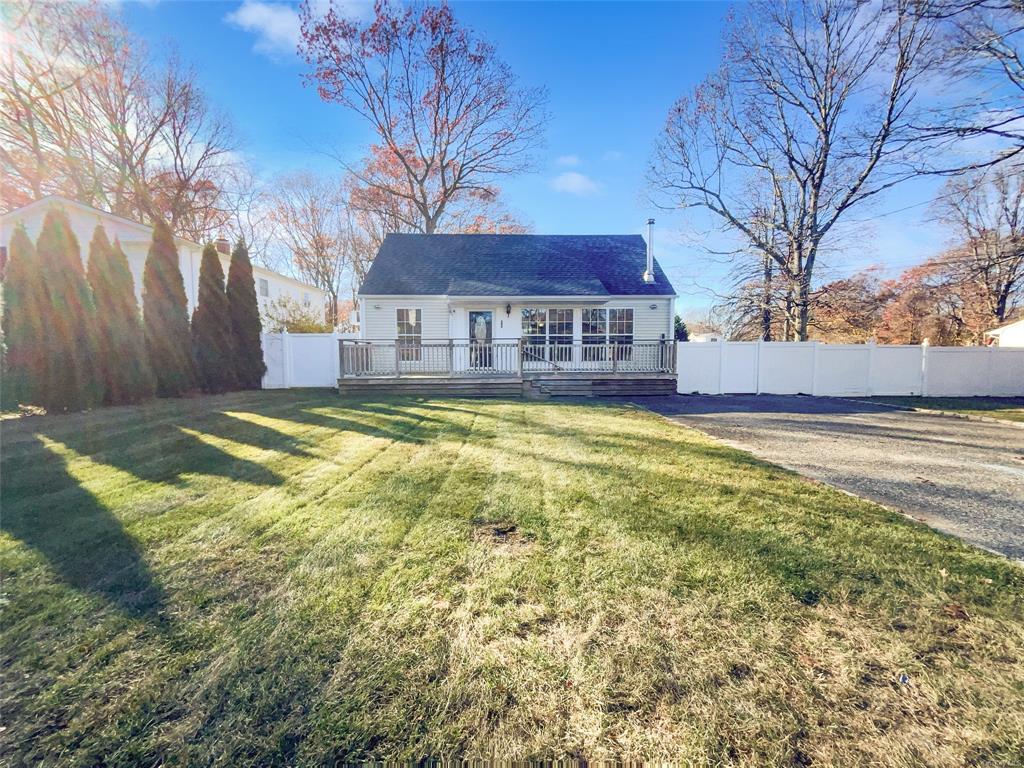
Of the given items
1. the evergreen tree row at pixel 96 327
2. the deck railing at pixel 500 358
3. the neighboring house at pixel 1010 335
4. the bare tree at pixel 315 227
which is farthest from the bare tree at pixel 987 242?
the bare tree at pixel 315 227

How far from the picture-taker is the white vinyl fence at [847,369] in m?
11.5

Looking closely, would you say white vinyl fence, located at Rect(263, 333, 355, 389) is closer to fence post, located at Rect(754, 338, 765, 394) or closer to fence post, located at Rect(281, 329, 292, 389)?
fence post, located at Rect(281, 329, 292, 389)

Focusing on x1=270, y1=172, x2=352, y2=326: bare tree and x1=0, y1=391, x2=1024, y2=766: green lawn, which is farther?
x1=270, y1=172, x2=352, y2=326: bare tree

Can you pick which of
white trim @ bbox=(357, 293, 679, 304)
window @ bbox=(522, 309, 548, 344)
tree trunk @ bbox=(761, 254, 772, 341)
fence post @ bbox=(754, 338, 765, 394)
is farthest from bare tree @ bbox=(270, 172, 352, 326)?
fence post @ bbox=(754, 338, 765, 394)

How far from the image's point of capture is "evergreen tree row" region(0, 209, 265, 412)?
7.64 metres

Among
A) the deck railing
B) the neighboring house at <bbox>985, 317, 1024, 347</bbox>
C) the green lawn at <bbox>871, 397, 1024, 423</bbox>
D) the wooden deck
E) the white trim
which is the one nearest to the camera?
the green lawn at <bbox>871, 397, 1024, 423</bbox>

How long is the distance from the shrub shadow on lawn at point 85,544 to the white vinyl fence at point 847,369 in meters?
11.8

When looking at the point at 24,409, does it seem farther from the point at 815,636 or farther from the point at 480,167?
the point at 480,167

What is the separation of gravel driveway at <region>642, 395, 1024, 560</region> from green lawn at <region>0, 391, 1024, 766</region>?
2.07ft

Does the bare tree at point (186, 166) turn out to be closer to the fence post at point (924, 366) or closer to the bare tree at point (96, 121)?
the bare tree at point (96, 121)

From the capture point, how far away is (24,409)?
7.86 metres

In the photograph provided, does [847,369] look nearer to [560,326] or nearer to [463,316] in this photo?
[560,326]

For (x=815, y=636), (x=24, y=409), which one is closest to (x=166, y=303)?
(x=24, y=409)

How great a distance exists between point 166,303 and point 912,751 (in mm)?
12911
